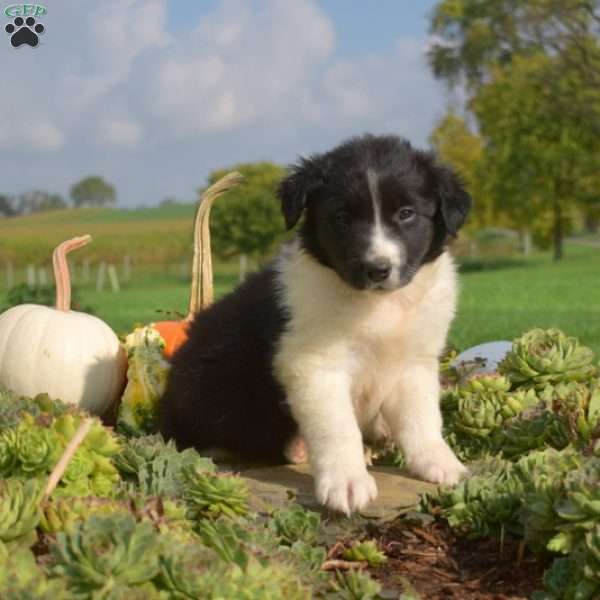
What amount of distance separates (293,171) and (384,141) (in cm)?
42

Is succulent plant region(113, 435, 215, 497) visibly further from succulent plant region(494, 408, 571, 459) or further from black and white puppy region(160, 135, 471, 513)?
succulent plant region(494, 408, 571, 459)

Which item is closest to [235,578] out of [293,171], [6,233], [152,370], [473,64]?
[293,171]

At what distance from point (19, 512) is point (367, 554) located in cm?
118

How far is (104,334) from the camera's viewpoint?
18.7ft

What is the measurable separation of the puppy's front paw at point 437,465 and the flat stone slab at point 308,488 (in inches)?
1.6

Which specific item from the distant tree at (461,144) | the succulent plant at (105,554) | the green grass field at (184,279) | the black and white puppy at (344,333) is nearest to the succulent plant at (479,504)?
the black and white puppy at (344,333)

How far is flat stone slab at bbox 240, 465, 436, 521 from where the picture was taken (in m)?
3.69

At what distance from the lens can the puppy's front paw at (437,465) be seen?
157 inches

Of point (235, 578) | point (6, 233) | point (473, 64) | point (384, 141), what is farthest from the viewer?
point (6, 233)

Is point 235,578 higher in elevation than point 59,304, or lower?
lower

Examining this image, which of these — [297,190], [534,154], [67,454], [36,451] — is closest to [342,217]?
[297,190]

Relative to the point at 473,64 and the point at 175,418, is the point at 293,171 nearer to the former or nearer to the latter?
the point at 175,418

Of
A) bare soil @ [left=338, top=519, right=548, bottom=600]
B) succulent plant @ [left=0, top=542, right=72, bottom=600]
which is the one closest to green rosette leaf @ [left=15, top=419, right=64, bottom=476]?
succulent plant @ [left=0, top=542, right=72, bottom=600]

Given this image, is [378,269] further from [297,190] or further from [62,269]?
[62,269]
